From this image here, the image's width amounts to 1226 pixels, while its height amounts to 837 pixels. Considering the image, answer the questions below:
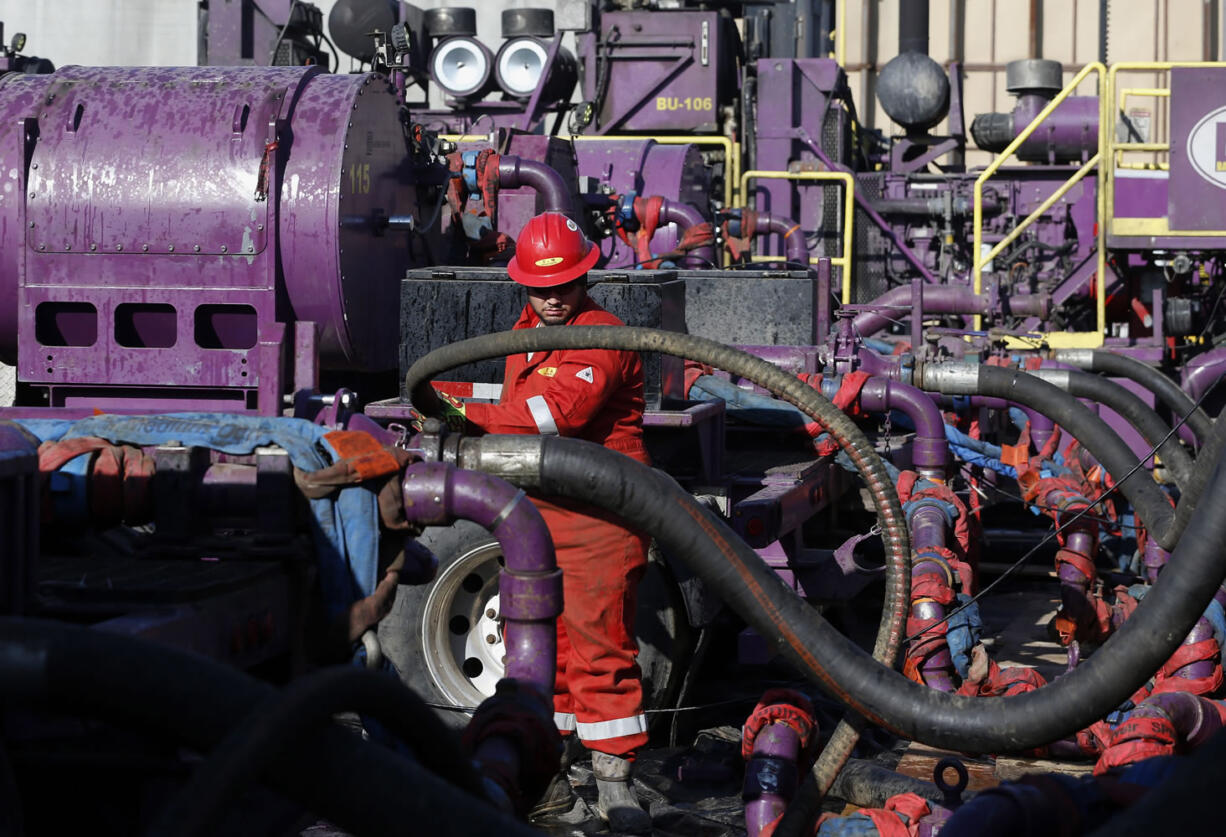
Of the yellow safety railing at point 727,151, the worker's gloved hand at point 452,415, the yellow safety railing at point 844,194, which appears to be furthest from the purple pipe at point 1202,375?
the worker's gloved hand at point 452,415

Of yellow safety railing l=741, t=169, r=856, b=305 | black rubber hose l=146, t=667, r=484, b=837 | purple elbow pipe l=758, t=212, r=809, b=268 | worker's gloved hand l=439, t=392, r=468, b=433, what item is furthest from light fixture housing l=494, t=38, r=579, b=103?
black rubber hose l=146, t=667, r=484, b=837

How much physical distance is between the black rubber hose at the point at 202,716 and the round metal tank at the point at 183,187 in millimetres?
3813

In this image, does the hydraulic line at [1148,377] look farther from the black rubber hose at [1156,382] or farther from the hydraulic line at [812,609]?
the hydraulic line at [812,609]

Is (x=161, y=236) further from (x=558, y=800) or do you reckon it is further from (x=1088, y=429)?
(x=1088, y=429)

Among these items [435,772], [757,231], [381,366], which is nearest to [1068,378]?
[381,366]

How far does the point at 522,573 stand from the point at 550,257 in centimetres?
182

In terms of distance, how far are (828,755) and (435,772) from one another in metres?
1.41

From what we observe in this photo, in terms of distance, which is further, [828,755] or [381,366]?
[381,366]

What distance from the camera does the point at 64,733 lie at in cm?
238

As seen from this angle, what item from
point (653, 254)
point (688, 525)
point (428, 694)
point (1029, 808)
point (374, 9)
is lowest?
point (428, 694)

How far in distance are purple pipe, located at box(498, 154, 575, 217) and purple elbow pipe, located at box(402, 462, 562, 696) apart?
4785 mm

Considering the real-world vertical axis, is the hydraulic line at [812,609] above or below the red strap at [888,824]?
above

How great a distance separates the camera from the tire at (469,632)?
514 centimetres

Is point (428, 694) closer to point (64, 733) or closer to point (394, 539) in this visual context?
point (394, 539)
